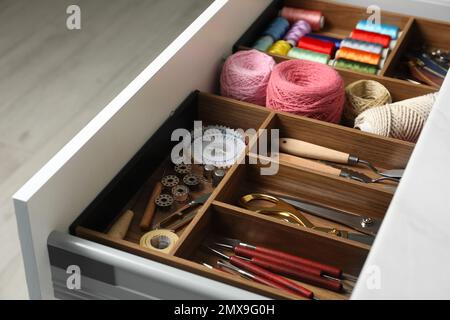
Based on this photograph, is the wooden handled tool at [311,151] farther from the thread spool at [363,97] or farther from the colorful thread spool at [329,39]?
the colorful thread spool at [329,39]

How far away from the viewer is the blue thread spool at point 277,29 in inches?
77.8

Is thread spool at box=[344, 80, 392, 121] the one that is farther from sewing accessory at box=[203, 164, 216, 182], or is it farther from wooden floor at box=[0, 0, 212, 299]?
wooden floor at box=[0, 0, 212, 299]

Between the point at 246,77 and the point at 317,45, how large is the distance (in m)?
0.35

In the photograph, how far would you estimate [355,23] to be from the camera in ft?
6.75

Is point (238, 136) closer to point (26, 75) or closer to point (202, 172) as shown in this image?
point (202, 172)

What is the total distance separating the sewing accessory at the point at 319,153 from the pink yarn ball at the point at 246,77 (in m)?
0.19

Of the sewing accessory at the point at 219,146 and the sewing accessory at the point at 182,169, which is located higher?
the sewing accessory at the point at 219,146

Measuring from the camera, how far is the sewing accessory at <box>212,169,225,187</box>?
147cm

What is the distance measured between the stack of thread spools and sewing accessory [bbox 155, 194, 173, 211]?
23.1 inches

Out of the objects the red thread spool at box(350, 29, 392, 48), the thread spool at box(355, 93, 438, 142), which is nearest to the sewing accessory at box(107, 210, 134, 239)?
the thread spool at box(355, 93, 438, 142)

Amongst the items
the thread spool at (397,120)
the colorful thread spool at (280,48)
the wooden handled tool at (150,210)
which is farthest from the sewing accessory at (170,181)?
the colorful thread spool at (280,48)

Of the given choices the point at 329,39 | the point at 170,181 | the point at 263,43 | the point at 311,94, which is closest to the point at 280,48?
the point at 263,43

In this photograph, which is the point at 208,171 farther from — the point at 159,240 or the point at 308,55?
the point at 308,55
